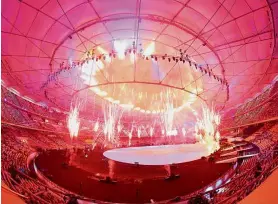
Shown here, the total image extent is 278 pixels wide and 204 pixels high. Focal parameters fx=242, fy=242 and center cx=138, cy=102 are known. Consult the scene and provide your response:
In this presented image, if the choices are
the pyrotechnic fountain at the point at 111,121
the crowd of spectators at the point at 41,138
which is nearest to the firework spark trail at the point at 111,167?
the crowd of spectators at the point at 41,138

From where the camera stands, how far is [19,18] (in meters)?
7.08

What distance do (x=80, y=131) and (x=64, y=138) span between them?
1.29 metres

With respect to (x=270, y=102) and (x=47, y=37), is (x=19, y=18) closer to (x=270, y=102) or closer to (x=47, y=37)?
(x=47, y=37)

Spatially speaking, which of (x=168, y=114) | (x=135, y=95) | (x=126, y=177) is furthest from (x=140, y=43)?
(x=168, y=114)

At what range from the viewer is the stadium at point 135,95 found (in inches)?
276

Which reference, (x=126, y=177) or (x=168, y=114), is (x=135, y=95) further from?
(x=126, y=177)

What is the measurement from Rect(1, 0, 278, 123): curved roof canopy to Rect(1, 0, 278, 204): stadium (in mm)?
42

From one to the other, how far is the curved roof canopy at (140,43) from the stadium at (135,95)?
0.14 ft

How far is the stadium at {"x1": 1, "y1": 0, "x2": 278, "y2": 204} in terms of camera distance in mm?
7004

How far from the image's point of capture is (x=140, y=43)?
30.7ft

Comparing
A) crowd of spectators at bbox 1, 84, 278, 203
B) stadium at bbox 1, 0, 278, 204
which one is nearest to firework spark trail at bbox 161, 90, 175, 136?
stadium at bbox 1, 0, 278, 204

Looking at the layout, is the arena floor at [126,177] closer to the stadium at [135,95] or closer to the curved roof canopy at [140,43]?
the stadium at [135,95]

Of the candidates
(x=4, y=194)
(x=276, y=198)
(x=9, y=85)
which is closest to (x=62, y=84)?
(x=9, y=85)

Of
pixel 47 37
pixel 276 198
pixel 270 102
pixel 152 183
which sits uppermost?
pixel 47 37
